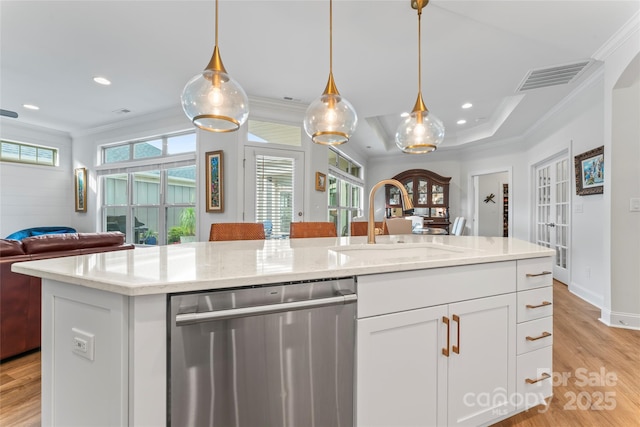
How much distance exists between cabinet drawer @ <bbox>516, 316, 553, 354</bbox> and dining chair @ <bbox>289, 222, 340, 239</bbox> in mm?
1471

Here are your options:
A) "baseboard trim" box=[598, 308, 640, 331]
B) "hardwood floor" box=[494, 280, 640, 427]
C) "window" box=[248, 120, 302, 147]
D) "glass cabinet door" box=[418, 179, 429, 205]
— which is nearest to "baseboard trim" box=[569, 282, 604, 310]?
"baseboard trim" box=[598, 308, 640, 331]

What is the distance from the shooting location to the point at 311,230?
2.55 meters

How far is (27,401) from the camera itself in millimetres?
1636

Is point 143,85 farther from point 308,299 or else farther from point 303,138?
point 308,299

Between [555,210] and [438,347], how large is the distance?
14.7 feet

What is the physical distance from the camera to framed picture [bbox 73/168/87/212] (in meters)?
5.60

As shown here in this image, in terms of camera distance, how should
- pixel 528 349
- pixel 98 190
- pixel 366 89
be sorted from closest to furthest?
pixel 528 349 → pixel 366 89 → pixel 98 190

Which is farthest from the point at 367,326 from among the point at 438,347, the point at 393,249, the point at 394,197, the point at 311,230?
the point at 394,197

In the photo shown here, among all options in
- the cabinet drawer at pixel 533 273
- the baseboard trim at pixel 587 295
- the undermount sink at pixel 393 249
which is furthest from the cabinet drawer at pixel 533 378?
the baseboard trim at pixel 587 295

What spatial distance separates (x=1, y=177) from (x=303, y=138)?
5192 mm

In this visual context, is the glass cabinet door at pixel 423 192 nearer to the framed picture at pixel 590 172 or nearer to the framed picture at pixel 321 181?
the framed picture at pixel 321 181

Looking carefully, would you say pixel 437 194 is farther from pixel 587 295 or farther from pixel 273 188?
pixel 273 188

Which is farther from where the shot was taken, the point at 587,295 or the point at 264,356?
the point at 587,295

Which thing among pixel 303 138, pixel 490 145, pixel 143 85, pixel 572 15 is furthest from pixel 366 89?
pixel 490 145
